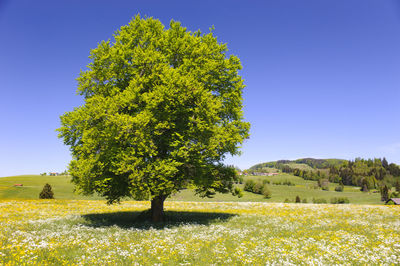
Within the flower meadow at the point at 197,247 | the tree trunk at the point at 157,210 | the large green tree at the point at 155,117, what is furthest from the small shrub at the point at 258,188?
the flower meadow at the point at 197,247

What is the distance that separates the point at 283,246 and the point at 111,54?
1919 centimetres

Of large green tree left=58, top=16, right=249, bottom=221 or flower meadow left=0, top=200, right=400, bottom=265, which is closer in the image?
flower meadow left=0, top=200, right=400, bottom=265

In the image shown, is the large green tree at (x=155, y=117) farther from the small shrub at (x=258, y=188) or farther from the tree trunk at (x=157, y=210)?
the small shrub at (x=258, y=188)

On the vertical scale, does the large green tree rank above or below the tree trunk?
above

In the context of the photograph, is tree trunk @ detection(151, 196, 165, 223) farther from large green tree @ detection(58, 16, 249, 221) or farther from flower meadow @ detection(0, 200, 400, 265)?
flower meadow @ detection(0, 200, 400, 265)

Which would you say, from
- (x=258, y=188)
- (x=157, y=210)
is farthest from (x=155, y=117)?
(x=258, y=188)

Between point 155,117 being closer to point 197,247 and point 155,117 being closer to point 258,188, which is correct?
point 197,247

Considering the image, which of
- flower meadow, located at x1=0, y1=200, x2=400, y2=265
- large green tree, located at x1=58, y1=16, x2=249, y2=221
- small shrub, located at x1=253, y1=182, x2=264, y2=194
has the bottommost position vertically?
small shrub, located at x1=253, y1=182, x2=264, y2=194

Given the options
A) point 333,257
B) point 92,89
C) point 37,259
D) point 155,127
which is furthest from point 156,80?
point 333,257

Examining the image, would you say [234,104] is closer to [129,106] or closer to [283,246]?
[129,106]

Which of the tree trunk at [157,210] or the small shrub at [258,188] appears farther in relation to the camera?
the small shrub at [258,188]

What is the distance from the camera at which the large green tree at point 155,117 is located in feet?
60.4

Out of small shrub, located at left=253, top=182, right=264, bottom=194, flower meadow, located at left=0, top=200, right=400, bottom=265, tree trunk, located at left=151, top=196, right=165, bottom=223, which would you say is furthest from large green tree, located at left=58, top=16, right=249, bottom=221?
small shrub, located at left=253, top=182, right=264, bottom=194

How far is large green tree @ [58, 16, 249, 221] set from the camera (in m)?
18.4
